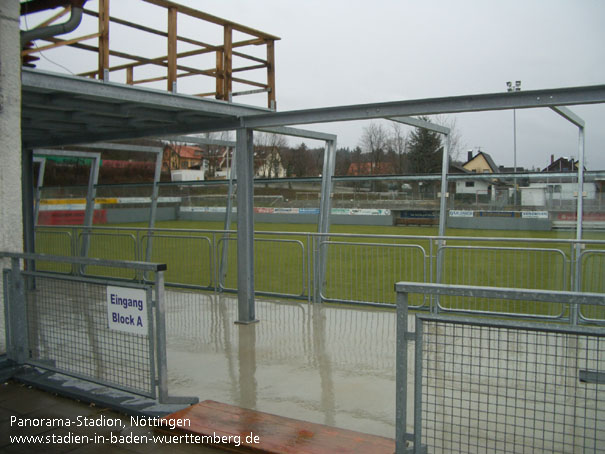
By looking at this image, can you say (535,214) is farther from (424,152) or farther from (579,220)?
(424,152)

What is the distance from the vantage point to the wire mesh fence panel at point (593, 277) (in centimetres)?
691

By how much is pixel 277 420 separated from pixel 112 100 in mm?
4201


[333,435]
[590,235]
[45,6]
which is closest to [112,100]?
[45,6]

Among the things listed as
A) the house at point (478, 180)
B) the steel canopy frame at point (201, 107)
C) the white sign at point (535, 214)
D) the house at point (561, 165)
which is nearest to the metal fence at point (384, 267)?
the white sign at point (535, 214)

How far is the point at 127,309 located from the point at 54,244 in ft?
33.1

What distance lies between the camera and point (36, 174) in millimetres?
15094

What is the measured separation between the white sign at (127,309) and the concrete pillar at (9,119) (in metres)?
1.47

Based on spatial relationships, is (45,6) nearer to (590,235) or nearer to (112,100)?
(112,100)

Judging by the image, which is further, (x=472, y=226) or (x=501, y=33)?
(x=501, y=33)

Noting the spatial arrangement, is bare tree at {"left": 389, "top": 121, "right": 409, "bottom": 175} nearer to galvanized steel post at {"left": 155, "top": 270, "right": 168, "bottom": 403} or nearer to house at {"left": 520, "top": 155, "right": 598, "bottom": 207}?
house at {"left": 520, "top": 155, "right": 598, "bottom": 207}

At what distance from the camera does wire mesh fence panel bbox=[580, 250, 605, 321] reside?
6.91 metres

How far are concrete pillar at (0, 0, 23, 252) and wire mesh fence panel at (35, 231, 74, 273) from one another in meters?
7.52

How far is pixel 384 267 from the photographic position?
11.1m

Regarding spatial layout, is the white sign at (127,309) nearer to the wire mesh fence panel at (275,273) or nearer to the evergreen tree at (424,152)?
the wire mesh fence panel at (275,273)
